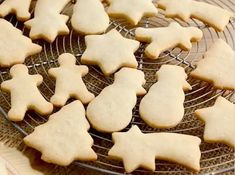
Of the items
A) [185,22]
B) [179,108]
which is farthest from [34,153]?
[185,22]

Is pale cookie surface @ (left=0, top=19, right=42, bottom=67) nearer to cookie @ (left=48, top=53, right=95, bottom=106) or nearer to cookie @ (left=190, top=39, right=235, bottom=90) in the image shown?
cookie @ (left=48, top=53, right=95, bottom=106)

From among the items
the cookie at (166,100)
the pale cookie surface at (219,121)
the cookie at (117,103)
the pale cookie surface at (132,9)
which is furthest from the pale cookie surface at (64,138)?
the pale cookie surface at (132,9)

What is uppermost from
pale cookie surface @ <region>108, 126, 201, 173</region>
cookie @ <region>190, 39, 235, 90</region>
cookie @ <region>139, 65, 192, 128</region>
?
cookie @ <region>190, 39, 235, 90</region>

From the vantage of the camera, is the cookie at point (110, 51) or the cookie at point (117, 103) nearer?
the cookie at point (117, 103)

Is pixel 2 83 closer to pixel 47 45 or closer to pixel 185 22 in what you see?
pixel 47 45

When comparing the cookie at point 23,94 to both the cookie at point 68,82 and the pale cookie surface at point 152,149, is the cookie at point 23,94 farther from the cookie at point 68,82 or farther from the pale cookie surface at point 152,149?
the pale cookie surface at point 152,149

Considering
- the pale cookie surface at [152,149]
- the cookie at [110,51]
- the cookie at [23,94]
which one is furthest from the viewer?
the cookie at [110,51]

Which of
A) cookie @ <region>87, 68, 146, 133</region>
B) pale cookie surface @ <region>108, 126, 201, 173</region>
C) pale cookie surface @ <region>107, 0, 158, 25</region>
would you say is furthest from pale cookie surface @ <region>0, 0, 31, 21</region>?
pale cookie surface @ <region>108, 126, 201, 173</region>
